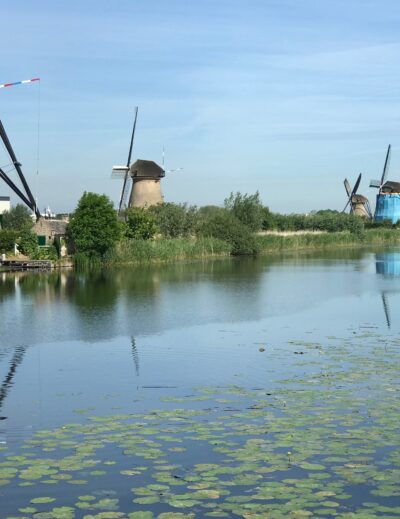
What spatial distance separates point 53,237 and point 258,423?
33.5 m

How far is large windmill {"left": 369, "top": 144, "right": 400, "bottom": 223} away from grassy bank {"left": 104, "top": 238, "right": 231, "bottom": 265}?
38.7 m

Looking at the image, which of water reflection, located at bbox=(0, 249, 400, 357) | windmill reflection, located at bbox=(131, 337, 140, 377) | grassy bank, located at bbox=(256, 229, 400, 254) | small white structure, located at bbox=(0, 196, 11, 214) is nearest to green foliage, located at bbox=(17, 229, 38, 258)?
water reflection, located at bbox=(0, 249, 400, 357)

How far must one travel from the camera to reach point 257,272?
3562 centimetres

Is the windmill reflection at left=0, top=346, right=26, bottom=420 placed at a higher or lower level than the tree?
lower

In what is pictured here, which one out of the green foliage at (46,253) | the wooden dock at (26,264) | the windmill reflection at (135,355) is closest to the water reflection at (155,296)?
the windmill reflection at (135,355)

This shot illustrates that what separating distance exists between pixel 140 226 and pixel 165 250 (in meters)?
2.17

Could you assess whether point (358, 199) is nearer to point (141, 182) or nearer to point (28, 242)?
point (141, 182)

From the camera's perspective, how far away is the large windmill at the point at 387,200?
83750 millimetres

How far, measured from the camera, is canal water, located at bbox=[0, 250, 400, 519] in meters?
6.38

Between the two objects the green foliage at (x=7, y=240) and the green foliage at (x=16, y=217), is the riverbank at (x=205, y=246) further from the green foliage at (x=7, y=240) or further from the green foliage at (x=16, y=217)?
the green foliage at (x=16, y=217)

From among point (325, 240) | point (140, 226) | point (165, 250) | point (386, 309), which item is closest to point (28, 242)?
point (140, 226)

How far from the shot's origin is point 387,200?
3322 inches

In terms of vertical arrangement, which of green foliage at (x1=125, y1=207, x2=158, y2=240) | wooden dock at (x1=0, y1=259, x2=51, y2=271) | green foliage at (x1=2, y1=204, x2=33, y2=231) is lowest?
wooden dock at (x1=0, y1=259, x2=51, y2=271)

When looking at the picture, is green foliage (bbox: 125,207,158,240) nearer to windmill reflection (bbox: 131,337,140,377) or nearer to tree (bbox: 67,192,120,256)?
tree (bbox: 67,192,120,256)
